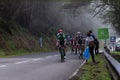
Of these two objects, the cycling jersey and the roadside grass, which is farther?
the cycling jersey

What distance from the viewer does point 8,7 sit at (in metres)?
40.1

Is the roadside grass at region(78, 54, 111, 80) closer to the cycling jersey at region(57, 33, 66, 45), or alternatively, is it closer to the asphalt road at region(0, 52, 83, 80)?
the asphalt road at region(0, 52, 83, 80)

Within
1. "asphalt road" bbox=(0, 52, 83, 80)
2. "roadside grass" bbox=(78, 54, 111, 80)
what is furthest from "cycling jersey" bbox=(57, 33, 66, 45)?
"roadside grass" bbox=(78, 54, 111, 80)

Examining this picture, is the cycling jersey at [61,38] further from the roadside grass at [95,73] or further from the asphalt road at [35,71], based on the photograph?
the roadside grass at [95,73]

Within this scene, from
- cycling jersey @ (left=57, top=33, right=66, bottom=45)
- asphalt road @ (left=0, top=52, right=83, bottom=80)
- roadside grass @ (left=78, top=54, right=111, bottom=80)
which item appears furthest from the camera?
cycling jersey @ (left=57, top=33, right=66, bottom=45)

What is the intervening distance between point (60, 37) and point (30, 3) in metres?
25.3

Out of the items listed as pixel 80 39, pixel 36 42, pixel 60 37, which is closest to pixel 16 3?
pixel 36 42

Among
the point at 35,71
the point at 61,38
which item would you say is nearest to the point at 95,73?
the point at 35,71

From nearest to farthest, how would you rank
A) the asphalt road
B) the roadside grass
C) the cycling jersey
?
1. the roadside grass
2. the asphalt road
3. the cycling jersey

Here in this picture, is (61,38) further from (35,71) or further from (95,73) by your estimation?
(95,73)

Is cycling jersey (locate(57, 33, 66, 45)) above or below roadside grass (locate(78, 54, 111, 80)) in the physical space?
above

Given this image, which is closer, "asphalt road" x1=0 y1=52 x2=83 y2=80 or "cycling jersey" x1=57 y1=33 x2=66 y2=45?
"asphalt road" x1=0 y1=52 x2=83 y2=80

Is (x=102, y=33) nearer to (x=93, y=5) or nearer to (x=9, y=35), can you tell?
(x=93, y=5)

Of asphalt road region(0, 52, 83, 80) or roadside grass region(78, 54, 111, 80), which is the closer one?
roadside grass region(78, 54, 111, 80)
